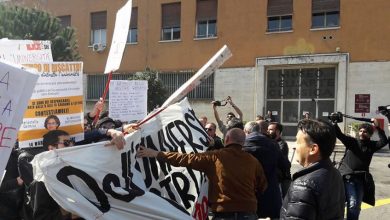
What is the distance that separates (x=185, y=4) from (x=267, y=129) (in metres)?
20.9

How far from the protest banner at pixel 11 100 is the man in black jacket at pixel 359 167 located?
4.80 meters

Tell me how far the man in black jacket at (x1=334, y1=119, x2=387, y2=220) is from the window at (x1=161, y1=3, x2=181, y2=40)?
20.5 meters

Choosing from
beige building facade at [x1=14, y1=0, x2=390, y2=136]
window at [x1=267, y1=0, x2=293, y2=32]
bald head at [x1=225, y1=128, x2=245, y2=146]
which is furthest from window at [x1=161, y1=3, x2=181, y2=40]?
bald head at [x1=225, y1=128, x2=245, y2=146]

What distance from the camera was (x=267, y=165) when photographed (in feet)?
17.3

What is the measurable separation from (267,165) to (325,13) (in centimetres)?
1930

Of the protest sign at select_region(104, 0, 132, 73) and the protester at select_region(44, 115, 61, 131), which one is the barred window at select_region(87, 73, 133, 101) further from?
the protester at select_region(44, 115, 61, 131)

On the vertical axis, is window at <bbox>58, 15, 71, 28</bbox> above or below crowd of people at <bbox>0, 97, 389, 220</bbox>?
above

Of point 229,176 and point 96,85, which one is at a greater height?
point 96,85

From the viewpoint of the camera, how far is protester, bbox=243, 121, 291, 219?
525cm

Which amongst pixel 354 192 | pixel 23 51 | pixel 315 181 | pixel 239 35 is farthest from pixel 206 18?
pixel 315 181

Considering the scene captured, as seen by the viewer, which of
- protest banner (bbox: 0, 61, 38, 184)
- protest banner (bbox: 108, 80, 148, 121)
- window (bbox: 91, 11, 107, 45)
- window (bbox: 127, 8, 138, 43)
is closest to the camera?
protest banner (bbox: 0, 61, 38, 184)

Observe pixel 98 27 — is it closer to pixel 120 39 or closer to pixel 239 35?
pixel 239 35

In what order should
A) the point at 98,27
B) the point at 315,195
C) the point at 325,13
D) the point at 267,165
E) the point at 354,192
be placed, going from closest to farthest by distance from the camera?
1. the point at 315,195
2. the point at 267,165
3. the point at 354,192
4. the point at 325,13
5. the point at 98,27

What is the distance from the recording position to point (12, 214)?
4.75 m
